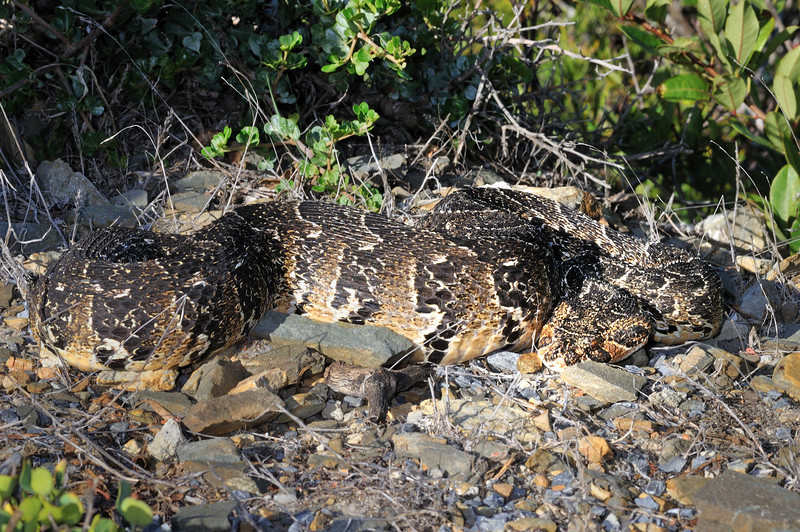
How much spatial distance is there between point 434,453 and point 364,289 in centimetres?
135

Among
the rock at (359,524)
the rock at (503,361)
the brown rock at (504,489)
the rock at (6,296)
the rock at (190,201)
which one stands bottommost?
the rock at (503,361)

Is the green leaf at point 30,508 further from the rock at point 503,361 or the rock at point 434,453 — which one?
the rock at point 503,361

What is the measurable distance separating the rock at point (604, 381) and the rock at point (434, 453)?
1.09 meters

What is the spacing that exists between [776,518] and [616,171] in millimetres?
4650

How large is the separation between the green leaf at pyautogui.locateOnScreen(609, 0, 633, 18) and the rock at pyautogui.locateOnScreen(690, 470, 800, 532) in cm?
427

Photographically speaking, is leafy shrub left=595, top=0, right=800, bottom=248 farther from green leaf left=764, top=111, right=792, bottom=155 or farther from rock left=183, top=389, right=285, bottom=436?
rock left=183, top=389, right=285, bottom=436

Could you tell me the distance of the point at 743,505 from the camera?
3.49 metres

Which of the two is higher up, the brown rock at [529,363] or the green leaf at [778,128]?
the green leaf at [778,128]

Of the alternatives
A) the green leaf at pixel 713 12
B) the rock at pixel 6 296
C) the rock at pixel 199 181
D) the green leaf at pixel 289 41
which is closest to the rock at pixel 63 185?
the rock at pixel 199 181

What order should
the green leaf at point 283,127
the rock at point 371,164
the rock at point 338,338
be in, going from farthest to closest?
the rock at point 371,164 → the green leaf at point 283,127 → the rock at point 338,338

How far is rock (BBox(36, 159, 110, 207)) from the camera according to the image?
246 inches

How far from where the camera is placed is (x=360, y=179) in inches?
253

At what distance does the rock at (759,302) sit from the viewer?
5.72 metres

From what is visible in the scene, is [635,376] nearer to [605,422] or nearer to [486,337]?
[605,422]
